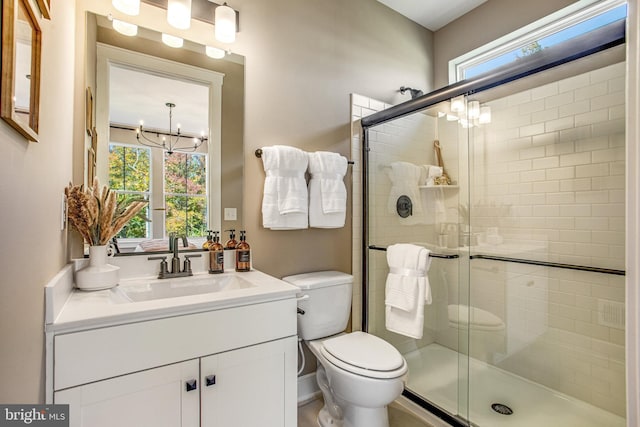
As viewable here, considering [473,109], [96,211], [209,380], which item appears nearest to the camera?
[209,380]

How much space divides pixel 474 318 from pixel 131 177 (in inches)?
86.5

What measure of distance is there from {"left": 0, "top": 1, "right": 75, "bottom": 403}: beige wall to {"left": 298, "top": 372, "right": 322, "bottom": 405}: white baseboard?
140 centimetres

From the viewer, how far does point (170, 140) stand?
163cm

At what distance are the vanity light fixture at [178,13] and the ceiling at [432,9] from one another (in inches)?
62.4

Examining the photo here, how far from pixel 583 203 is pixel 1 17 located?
8.15 feet

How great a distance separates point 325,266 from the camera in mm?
2123

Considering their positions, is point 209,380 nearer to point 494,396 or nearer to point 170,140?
point 170,140

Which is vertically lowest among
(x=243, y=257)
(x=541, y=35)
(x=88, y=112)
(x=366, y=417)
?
(x=366, y=417)

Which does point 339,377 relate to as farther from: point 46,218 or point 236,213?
point 46,218

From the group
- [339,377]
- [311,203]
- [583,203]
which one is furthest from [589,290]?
[311,203]

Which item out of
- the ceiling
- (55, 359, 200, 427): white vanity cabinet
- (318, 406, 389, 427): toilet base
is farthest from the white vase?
the ceiling

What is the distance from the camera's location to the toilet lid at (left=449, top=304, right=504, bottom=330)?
2049 millimetres

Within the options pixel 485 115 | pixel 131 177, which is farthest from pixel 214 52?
pixel 485 115

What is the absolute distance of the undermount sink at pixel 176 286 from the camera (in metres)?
1.37
